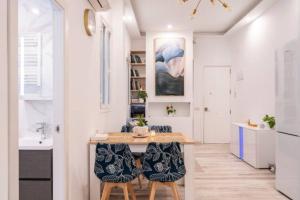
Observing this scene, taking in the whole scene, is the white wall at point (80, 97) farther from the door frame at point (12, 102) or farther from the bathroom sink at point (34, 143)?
the door frame at point (12, 102)

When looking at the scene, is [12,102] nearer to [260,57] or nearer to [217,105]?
[260,57]

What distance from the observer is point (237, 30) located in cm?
770

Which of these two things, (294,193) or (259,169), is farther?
(259,169)

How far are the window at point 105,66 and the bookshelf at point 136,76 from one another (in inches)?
115

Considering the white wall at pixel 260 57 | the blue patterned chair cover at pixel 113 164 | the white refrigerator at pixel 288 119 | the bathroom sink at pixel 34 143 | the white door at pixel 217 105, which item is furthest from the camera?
the white door at pixel 217 105

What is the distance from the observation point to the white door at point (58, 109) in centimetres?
255

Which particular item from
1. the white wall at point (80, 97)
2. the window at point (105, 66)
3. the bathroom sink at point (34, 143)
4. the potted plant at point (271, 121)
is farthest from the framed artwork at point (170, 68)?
the bathroom sink at point (34, 143)

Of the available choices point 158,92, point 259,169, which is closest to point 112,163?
point 259,169

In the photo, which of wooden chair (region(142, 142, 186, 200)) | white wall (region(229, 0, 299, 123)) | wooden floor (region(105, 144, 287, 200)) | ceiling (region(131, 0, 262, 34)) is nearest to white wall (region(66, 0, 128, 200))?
wooden chair (region(142, 142, 186, 200))

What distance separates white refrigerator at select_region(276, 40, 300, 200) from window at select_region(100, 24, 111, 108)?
2537mm

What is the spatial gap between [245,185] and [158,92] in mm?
3942

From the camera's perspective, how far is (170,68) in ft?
25.9

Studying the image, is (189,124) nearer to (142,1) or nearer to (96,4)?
(142,1)

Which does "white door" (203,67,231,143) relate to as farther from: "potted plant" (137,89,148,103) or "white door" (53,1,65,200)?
"white door" (53,1,65,200)
